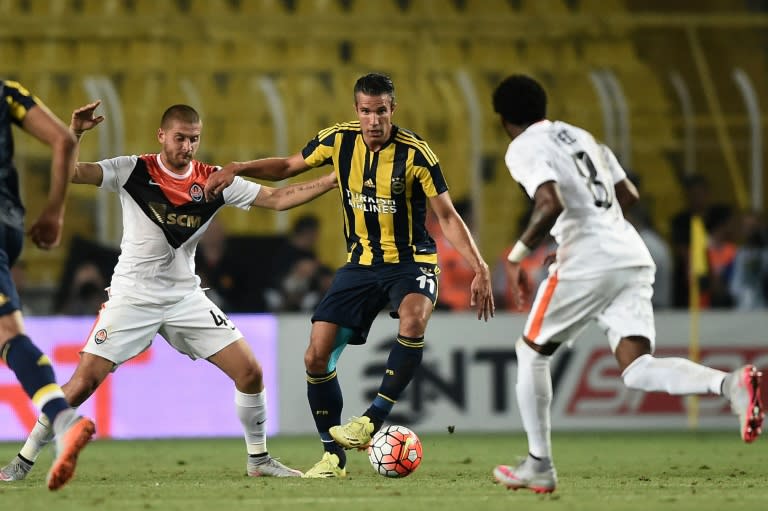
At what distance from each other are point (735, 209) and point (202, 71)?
593 cm

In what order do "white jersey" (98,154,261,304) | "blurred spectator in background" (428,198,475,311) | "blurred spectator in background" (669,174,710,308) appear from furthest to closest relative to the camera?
"blurred spectator in background" (669,174,710,308) → "blurred spectator in background" (428,198,475,311) → "white jersey" (98,154,261,304)

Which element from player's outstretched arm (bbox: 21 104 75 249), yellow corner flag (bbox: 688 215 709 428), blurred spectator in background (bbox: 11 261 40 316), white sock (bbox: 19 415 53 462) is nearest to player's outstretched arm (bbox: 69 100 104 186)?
player's outstretched arm (bbox: 21 104 75 249)

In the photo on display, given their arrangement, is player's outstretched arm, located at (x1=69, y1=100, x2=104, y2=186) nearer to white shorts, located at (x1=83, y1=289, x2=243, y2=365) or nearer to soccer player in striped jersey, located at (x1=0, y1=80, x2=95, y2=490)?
white shorts, located at (x1=83, y1=289, x2=243, y2=365)

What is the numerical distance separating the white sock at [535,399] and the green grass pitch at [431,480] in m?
0.26

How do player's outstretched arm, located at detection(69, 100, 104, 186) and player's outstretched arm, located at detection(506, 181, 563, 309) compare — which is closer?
player's outstretched arm, located at detection(506, 181, 563, 309)

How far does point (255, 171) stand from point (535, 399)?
2.37 meters

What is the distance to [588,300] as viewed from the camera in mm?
6824

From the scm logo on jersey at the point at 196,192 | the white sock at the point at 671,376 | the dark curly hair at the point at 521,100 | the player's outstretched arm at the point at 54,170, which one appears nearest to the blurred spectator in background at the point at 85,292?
the scm logo on jersey at the point at 196,192

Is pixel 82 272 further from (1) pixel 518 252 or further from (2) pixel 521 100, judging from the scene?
(1) pixel 518 252

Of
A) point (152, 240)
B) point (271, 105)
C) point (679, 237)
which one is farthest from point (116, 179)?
point (679, 237)

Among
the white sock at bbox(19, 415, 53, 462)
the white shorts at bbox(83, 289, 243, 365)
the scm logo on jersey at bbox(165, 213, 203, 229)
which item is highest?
the scm logo on jersey at bbox(165, 213, 203, 229)

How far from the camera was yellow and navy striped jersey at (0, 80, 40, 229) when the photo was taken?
663 centimetres

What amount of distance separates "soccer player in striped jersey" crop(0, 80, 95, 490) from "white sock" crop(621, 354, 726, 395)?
2.46 metres

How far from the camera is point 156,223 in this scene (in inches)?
324
